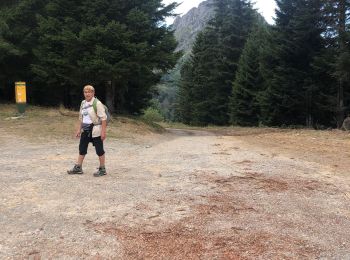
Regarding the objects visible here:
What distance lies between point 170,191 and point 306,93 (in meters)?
22.4

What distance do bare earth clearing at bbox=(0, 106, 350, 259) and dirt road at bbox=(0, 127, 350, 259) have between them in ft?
0.04

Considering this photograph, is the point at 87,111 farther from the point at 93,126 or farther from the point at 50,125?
the point at 50,125

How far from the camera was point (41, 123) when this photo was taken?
53.5 feet

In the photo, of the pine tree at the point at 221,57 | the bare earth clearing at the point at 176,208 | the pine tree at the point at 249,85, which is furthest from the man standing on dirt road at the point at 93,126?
the pine tree at the point at 221,57

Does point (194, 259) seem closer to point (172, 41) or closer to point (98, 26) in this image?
point (98, 26)

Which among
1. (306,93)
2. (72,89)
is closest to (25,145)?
(72,89)

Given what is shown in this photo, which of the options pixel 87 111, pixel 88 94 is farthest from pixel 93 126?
pixel 88 94

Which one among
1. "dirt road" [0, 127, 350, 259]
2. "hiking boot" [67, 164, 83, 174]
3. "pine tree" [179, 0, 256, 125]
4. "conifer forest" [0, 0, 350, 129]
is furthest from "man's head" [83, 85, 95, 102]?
"pine tree" [179, 0, 256, 125]

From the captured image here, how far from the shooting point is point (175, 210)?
566cm

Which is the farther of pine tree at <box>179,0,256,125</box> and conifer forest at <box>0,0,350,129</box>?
pine tree at <box>179,0,256,125</box>

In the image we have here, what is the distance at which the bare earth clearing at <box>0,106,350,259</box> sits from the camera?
14.3 feet

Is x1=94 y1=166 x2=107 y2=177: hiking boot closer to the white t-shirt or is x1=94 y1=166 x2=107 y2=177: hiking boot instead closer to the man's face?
the white t-shirt

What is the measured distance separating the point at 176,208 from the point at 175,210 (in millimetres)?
92

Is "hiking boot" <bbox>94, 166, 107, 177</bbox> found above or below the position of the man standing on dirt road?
below
